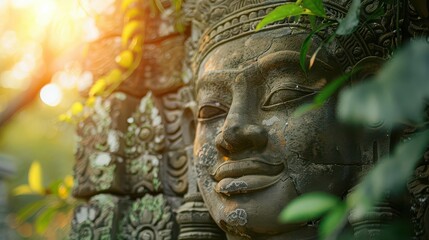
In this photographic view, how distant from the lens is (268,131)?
2117mm

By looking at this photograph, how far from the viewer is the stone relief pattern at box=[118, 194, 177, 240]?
2699mm

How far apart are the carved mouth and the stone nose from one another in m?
0.05

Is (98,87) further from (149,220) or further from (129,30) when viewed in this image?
(149,220)

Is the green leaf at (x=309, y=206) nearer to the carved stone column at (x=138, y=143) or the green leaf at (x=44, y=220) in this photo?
the carved stone column at (x=138, y=143)

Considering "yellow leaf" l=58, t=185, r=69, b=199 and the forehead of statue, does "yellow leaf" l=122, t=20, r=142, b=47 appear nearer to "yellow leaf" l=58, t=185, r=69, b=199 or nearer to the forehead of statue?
the forehead of statue

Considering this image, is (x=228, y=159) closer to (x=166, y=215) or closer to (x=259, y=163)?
(x=259, y=163)

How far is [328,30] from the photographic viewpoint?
2.17m

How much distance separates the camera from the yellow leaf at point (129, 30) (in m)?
2.86

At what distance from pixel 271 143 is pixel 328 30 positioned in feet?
1.42

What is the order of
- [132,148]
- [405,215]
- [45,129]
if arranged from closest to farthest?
1. [405,215]
2. [132,148]
3. [45,129]

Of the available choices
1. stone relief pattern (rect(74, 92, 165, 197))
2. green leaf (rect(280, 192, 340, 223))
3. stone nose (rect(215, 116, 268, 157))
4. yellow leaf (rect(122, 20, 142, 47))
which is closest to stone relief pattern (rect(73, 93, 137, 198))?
stone relief pattern (rect(74, 92, 165, 197))

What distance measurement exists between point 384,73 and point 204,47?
155 cm

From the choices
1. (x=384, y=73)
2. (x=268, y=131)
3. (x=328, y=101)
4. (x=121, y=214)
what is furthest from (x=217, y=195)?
(x=384, y=73)

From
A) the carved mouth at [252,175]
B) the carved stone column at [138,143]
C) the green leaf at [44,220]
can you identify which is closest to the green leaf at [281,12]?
the carved mouth at [252,175]
